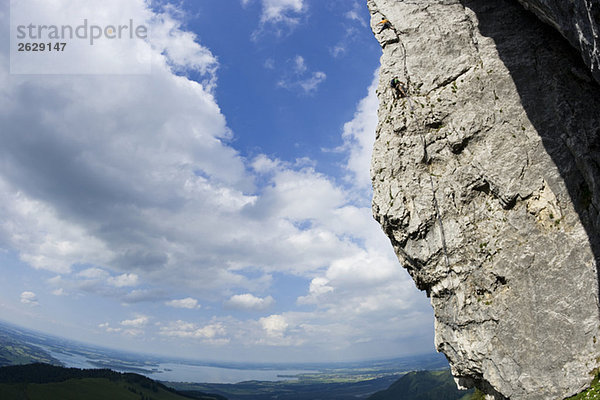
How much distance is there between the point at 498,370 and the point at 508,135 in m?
15.0

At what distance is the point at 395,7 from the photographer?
31.2 meters

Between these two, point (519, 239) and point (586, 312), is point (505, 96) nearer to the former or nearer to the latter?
point (519, 239)

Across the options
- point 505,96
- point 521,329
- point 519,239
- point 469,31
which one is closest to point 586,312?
point 521,329

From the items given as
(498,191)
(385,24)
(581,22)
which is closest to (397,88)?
(385,24)

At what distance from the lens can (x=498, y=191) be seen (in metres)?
21.8

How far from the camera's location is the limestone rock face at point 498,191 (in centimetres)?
1872

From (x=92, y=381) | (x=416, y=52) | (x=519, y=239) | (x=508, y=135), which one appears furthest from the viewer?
(x=92, y=381)

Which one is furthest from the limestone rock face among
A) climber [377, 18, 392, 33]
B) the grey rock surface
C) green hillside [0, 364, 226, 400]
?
green hillside [0, 364, 226, 400]

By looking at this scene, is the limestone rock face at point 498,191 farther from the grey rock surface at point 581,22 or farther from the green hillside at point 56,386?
the green hillside at point 56,386

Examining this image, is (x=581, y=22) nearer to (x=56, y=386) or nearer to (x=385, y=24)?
(x=385, y=24)

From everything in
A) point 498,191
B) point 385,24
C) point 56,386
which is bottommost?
point 56,386

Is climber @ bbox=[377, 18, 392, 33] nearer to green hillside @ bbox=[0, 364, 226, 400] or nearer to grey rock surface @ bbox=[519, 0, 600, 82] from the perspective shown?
grey rock surface @ bbox=[519, 0, 600, 82]

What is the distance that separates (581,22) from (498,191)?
10.3 meters

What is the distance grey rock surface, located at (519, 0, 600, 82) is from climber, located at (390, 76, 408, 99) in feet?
34.9
